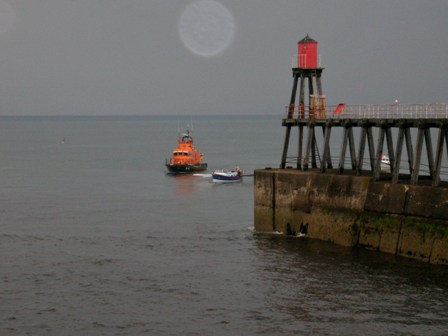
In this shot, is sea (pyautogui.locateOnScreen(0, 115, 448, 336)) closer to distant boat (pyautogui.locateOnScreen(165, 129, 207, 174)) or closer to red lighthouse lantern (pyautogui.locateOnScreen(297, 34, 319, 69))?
red lighthouse lantern (pyautogui.locateOnScreen(297, 34, 319, 69))

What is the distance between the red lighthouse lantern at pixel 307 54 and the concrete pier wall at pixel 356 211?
6457 millimetres

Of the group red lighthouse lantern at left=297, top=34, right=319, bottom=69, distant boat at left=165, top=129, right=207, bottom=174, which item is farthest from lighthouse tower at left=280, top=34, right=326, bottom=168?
distant boat at left=165, top=129, right=207, bottom=174

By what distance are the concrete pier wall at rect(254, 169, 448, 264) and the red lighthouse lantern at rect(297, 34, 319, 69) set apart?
21.2ft

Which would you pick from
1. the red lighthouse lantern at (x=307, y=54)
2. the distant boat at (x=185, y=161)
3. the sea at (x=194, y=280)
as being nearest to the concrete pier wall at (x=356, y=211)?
the sea at (x=194, y=280)

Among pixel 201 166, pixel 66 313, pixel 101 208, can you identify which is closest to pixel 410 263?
pixel 66 313

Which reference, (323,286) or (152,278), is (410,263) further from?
(152,278)

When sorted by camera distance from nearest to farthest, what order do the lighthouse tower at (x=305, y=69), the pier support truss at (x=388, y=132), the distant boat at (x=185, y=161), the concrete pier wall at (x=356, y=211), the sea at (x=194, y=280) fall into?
the sea at (x=194, y=280) < the concrete pier wall at (x=356, y=211) < the pier support truss at (x=388, y=132) < the lighthouse tower at (x=305, y=69) < the distant boat at (x=185, y=161)

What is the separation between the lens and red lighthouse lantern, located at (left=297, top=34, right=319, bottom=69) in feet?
158

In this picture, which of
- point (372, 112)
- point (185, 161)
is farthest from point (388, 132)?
point (185, 161)

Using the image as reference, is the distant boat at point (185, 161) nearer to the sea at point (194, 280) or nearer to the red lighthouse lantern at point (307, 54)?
the sea at point (194, 280)

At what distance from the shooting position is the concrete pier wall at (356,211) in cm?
3556

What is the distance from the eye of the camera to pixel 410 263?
36219 millimetres

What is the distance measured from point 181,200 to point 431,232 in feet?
117

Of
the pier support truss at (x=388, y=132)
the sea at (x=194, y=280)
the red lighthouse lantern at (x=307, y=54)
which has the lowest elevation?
the sea at (x=194, y=280)
